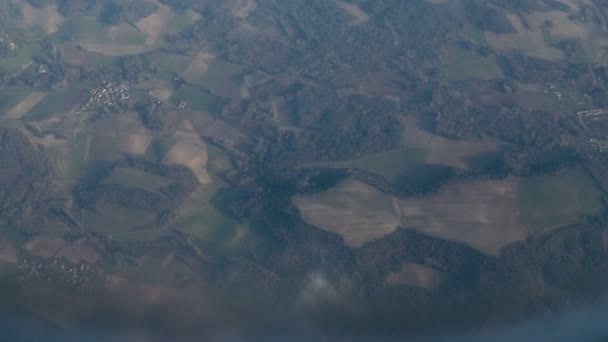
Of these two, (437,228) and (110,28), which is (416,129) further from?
(110,28)

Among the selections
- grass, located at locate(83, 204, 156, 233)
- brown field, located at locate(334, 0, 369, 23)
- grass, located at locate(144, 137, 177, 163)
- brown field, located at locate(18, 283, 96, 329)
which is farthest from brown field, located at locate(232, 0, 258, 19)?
brown field, located at locate(18, 283, 96, 329)

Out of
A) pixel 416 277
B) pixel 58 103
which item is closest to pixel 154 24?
pixel 58 103

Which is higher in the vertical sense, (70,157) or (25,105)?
(70,157)

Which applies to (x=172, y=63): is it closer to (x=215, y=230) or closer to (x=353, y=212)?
(x=215, y=230)

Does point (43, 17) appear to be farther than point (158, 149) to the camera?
Yes

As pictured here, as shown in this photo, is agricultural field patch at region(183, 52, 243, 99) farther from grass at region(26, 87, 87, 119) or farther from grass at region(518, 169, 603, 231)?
grass at region(518, 169, 603, 231)
